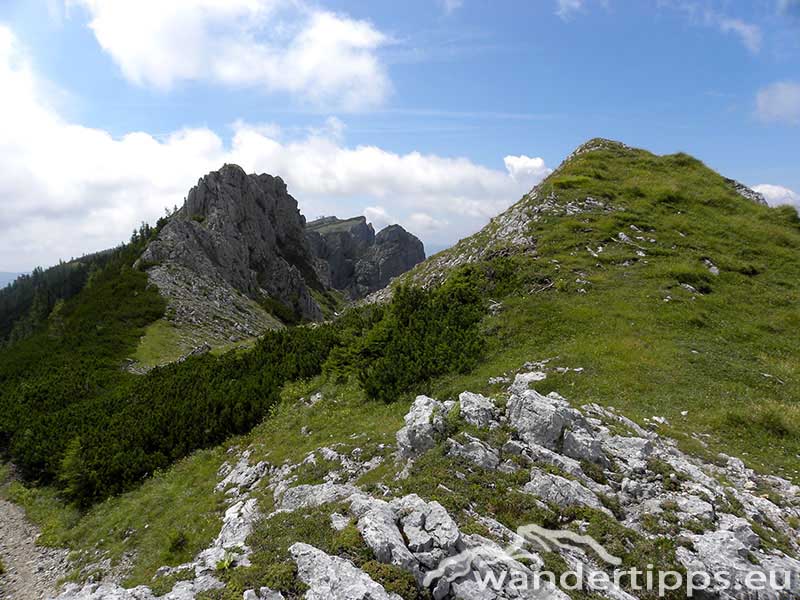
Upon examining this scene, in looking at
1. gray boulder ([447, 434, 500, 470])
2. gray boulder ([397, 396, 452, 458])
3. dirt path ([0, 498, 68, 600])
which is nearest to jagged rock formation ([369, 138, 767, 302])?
gray boulder ([397, 396, 452, 458])

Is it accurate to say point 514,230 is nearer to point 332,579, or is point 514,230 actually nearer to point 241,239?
point 332,579

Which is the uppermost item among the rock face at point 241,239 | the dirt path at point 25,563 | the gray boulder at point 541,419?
the rock face at point 241,239

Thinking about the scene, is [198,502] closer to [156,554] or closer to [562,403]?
[156,554]

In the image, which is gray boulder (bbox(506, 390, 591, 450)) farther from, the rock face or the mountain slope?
the rock face

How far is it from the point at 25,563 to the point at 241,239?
268 feet

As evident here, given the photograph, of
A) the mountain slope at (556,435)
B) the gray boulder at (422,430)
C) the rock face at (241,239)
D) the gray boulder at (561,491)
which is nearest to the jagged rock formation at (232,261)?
the rock face at (241,239)

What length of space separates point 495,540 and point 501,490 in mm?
2052

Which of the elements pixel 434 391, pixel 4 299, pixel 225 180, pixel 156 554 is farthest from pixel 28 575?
pixel 4 299

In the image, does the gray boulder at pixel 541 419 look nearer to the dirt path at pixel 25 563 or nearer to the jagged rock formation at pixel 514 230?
the dirt path at pixel 25 563

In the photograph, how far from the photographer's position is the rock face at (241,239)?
234ft

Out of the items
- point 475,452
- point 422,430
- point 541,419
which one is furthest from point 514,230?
point 475,452

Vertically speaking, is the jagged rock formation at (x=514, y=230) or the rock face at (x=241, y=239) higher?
the rock face at (x=241, y=239)

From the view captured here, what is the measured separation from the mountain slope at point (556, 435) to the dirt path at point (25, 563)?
2.89 feet

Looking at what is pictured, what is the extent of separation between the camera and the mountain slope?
10.1 meters
